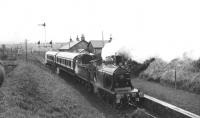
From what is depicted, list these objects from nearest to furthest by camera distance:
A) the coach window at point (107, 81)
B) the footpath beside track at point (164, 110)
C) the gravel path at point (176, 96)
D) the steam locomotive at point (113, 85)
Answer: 1. the footpath beside track at point (164, 110)
2. the gravel path at point (176, 96)
3. the steam locomotive at point (113, 85)
4. the coach window at point (107, 81)

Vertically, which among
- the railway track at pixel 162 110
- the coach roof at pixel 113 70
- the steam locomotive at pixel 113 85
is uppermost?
the coach roof at pixel 113 70

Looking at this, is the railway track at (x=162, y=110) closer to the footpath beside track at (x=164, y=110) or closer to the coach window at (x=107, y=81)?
the footpath beside track at (x=164, y=110)

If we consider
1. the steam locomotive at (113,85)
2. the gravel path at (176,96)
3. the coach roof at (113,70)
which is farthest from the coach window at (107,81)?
the gravel path at (176,96)

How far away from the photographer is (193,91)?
20.0 meters

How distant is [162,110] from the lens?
15.7 meters

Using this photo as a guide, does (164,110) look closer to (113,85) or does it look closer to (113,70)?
(113,85)

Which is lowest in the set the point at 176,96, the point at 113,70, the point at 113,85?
the point at 176,96

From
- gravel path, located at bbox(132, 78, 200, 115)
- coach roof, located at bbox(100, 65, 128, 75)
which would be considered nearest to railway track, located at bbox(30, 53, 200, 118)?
gravel path, located at bbox(132, 78, 200, 115)

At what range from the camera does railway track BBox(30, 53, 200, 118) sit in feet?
45.5

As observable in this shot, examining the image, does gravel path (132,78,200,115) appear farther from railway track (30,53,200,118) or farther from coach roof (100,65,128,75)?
coach roof (100,65,128,75)

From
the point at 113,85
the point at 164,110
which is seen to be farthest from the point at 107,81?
the point at 164,110

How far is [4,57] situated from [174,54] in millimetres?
29344

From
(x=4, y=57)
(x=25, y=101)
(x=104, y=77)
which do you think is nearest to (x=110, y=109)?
(x=104, y=77)

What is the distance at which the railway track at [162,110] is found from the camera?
547 inches
